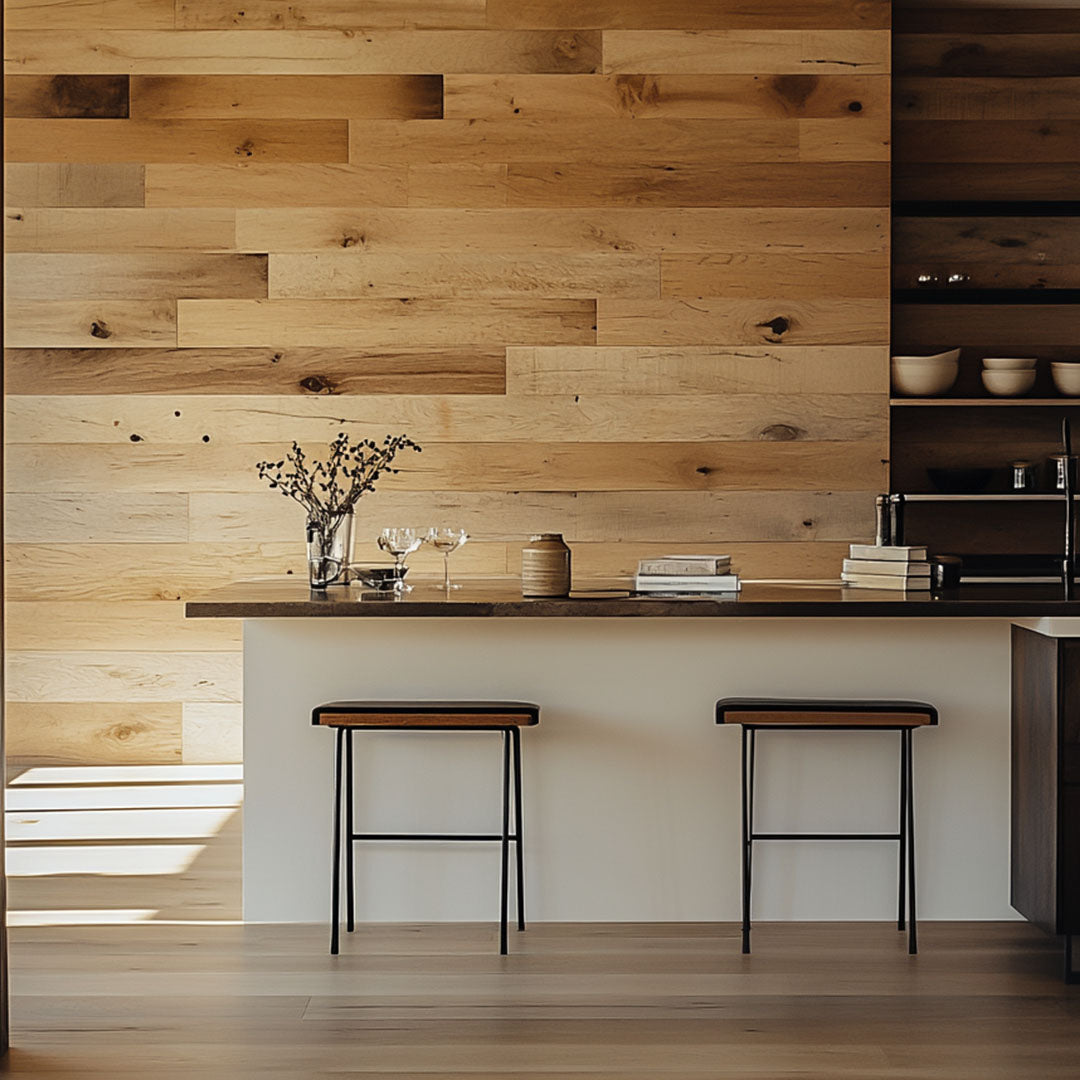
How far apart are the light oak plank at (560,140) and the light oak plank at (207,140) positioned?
0.12m

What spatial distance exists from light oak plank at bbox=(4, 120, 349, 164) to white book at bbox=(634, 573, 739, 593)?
8.21 feet

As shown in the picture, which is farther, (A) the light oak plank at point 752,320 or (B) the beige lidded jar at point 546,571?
(A) the light oak plank at point 752,320

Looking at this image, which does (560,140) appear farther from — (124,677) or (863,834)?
(863,834)

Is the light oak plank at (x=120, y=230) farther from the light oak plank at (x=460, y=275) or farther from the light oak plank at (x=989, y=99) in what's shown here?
the light oak plank at (x=989, y=99)

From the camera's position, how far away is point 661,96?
5215 mm

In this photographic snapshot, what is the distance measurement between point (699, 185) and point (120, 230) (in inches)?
86.5

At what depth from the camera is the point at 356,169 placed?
206 inches

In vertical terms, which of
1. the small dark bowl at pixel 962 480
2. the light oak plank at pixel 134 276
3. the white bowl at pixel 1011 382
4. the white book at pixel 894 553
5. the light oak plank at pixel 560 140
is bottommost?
the white book at pixel 894 553

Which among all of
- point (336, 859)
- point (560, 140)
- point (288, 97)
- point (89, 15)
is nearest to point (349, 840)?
point (336, 859)

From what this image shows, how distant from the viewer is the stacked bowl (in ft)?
17.1

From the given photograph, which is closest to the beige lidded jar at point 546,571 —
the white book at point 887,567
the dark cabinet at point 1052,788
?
the white book at point 887,567

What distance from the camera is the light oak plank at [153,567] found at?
5332 mm

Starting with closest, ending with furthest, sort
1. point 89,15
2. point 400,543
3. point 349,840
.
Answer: point 349,840, point 400,543, point 89,15

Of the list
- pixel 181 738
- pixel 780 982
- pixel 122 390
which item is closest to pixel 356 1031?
pixel 780 982
